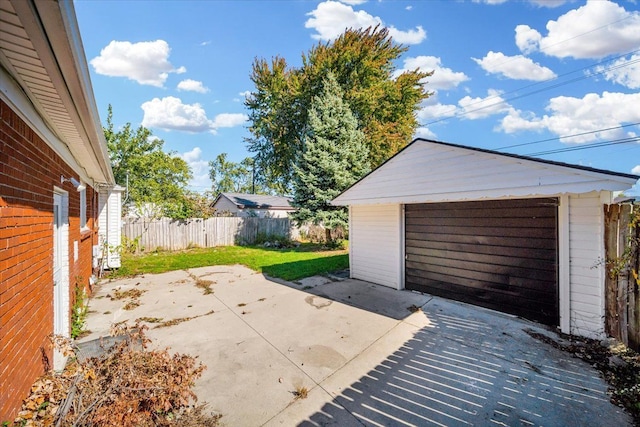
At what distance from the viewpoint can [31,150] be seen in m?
2.31

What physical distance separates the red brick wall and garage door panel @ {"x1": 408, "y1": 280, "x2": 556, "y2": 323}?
633 cm

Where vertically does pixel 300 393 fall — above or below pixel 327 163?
below

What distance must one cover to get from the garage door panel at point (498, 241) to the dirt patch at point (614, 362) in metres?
1.42

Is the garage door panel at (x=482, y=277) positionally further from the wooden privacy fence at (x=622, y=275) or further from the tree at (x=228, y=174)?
the tree at (x=228, y=174)

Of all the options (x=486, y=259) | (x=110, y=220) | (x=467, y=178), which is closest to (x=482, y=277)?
(x=486, y=259)

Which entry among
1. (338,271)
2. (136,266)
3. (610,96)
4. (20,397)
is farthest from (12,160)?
(610,96)

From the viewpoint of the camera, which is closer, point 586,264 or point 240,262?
point 586,264

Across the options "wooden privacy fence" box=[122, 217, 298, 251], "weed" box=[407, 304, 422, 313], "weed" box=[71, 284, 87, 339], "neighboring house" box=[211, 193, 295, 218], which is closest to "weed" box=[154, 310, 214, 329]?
"weed" box=[71, 284, 87, 339]

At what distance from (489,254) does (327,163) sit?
8.52 metres

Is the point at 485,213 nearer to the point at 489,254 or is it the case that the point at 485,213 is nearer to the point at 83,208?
the point at 489,254

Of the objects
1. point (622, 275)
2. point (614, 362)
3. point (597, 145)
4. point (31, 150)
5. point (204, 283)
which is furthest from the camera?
point (597, 145)

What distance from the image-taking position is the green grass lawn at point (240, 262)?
8.34 meters

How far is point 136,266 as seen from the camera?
9.15 metres

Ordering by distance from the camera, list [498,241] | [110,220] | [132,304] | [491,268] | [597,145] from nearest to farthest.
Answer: [498,241] < [491,268] < [132,304] < [110,220] < [597,145]
